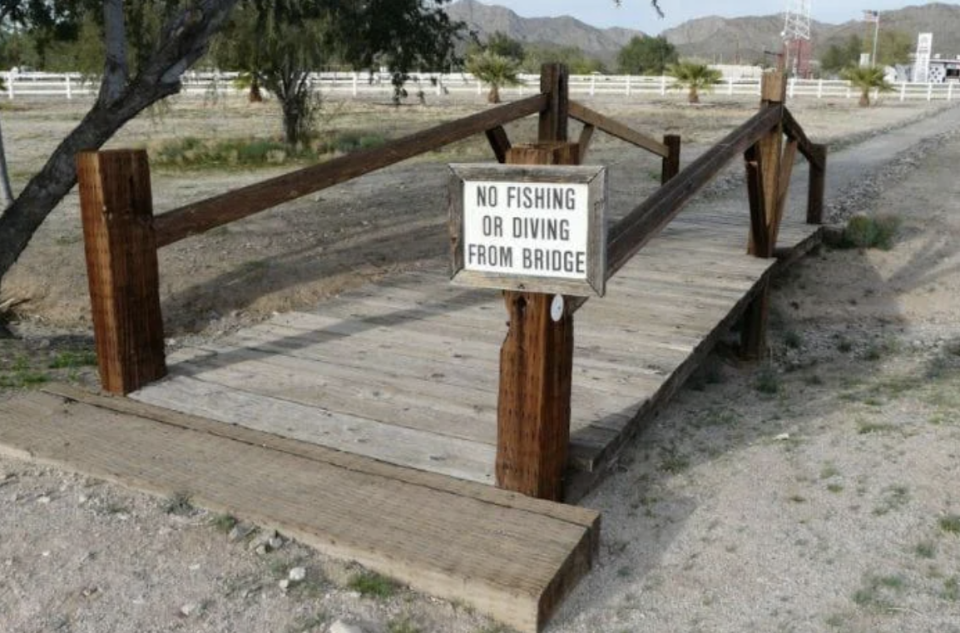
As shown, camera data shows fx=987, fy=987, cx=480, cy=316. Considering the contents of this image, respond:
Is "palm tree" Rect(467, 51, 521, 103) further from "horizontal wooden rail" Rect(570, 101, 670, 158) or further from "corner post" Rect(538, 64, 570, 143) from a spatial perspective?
"corner post" Rect(538, 64, 570, 143)

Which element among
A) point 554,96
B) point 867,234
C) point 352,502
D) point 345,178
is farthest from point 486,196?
point 867,234

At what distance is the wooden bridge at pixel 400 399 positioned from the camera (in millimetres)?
3125

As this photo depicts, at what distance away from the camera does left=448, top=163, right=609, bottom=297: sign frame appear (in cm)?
297

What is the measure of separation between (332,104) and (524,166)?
3301 centimetres

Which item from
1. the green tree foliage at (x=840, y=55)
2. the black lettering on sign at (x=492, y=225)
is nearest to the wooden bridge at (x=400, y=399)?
the black lettering on sign at (x=492, y=225)

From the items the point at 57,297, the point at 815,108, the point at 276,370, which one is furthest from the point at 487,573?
the point at 815,108

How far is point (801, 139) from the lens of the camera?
26.0 feet

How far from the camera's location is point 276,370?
4.59 meters

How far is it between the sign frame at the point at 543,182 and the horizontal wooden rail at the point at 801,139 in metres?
4.44

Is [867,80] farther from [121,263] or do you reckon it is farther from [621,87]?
[121,263]

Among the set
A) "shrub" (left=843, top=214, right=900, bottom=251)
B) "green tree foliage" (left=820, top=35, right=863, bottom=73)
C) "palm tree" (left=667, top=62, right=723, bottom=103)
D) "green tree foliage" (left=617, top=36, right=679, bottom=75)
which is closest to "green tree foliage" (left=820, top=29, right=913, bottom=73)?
"green tree foliage" (left=820, top=35, right=863, bottom=73)

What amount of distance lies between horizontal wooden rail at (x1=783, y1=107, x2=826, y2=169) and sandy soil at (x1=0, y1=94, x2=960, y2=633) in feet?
5.12

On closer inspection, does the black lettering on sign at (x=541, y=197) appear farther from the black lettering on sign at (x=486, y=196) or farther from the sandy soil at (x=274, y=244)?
the sandy soil at (x=274, y=244)

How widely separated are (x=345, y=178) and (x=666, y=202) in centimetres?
162
